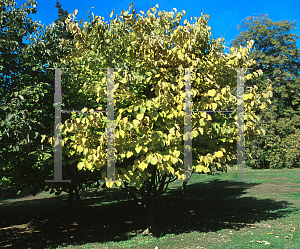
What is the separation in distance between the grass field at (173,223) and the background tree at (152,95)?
1816mm

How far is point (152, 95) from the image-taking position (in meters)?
5.36

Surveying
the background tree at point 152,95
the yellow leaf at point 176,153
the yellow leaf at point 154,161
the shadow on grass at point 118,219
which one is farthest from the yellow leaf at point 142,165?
the shadow on grass at point 118,219

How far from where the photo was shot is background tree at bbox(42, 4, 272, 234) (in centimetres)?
434

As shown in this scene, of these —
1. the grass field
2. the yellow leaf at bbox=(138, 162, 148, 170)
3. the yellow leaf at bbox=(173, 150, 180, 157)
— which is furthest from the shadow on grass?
the yellow leaf at bbox=(173, 150, 180, 157)

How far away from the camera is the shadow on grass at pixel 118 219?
6.64 m

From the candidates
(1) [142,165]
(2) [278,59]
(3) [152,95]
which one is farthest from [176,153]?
(2) [278,59]

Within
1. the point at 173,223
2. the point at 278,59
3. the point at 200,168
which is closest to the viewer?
the point at 200,168

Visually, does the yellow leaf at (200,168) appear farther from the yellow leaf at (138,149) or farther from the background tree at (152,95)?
the yellow leaf at (138,149)

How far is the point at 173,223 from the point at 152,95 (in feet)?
13.2

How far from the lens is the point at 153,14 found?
552 centimetres

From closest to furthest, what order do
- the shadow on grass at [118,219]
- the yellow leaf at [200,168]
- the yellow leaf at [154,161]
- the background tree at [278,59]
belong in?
the yellow leaf at [154,161], the yellow leaf at [200,168], the shadow on grass at [118,219], the background tree at [278,59]

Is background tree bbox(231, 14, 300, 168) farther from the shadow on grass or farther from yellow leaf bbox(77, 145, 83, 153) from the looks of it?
yellow leaf bbox(77, 145, 83, 153)

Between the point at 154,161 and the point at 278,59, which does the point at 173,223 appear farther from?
the point at 278,59

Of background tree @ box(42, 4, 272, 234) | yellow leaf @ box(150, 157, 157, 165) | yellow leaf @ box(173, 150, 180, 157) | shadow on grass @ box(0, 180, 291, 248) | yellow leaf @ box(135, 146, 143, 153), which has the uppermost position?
background tree @ box(42, 4, 272, 234)
